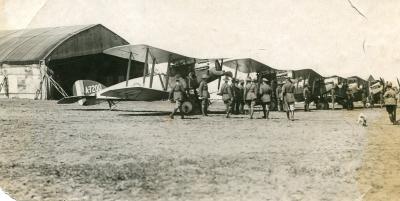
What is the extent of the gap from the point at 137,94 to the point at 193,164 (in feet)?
22.1

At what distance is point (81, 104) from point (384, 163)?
1019cm

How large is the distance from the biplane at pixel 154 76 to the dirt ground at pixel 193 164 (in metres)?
3.87

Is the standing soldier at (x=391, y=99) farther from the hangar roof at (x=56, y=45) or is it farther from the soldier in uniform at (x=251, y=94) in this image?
the hangar roof at (x=56, y=45)

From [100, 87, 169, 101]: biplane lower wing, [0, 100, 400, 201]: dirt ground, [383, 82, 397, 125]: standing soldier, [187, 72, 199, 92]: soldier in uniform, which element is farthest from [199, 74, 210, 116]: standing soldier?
[383, 82, 397, 125]: standing soldier

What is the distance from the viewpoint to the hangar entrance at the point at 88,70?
17.8 m

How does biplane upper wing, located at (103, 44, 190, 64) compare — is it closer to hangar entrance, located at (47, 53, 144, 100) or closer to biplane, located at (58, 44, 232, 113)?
biplane, located at (58, 44, 232, 113)

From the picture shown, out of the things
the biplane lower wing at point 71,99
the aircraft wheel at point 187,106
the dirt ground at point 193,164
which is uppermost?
the biplane lower wing at point 71,99

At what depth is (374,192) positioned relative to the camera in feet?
15.2

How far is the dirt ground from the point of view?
443 cm

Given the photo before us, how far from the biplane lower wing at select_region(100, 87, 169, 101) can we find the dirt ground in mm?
3751

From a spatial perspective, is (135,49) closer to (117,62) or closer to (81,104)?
(81,104)

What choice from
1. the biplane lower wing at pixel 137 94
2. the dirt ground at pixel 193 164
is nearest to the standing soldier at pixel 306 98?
the biplane lower wing at pixel 137 94

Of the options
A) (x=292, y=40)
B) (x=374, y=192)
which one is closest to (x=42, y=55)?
(x=292, y=40)

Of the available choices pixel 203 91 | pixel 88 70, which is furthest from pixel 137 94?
pixel 88 70
